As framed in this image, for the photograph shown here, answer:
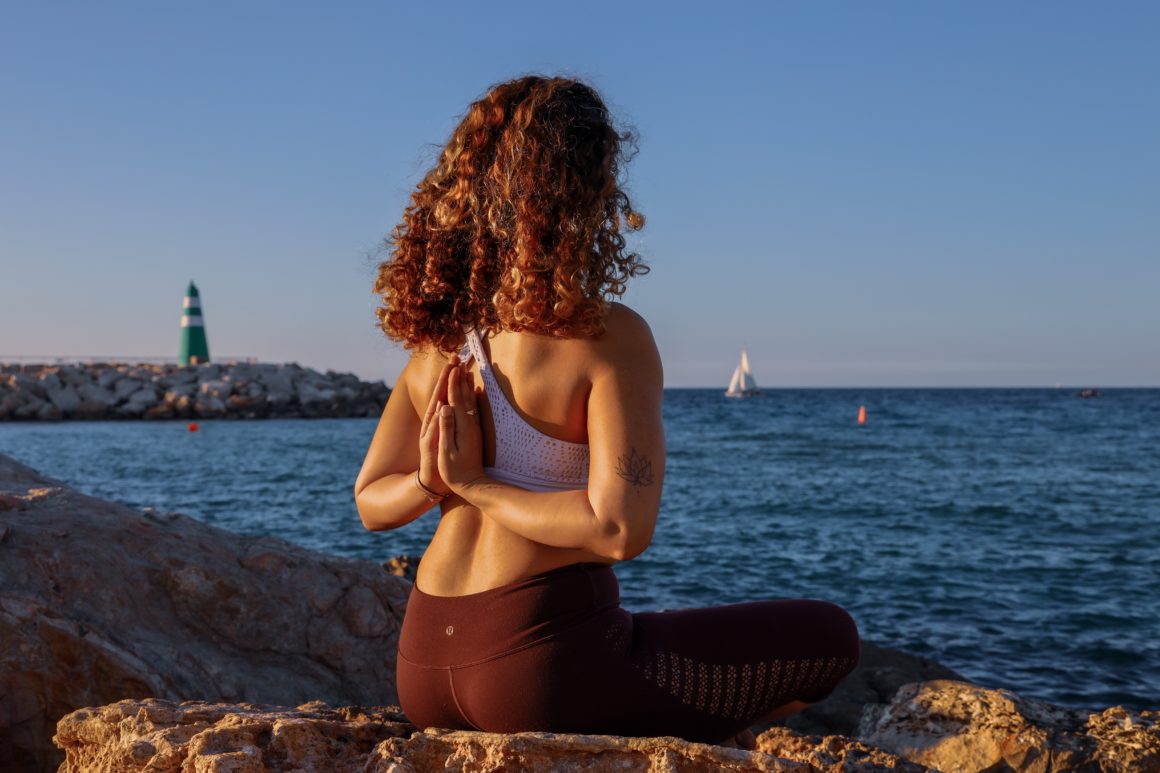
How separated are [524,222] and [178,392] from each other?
151 feet

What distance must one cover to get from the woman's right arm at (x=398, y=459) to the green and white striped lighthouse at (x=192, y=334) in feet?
184

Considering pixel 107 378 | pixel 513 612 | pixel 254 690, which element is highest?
pixel 513 612

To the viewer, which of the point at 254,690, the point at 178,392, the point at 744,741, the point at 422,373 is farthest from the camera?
the point at 178,392

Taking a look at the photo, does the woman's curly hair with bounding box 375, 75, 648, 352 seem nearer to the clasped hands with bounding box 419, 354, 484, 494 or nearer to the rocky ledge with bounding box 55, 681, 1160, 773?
the clasped hands with bounding box 419, 354, 484, 494

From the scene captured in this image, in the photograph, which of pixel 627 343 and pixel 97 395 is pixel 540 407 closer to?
pixel 627 343

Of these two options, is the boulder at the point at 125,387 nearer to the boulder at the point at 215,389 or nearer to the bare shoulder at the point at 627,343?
the boulder at the point at 215,389

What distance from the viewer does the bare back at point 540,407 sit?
7.06 feet

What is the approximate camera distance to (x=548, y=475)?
2.28 meters

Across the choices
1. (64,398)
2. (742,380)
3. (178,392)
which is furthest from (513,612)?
(742,380)

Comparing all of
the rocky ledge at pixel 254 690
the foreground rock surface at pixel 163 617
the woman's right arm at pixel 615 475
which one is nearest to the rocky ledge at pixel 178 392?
the foreground rock surface at pixel 163 617

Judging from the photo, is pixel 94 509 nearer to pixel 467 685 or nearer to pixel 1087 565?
pixel 467 685

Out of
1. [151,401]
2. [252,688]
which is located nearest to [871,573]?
[252,688]

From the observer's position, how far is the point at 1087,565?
41.1 ft

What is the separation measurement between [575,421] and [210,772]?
42.0 inches
